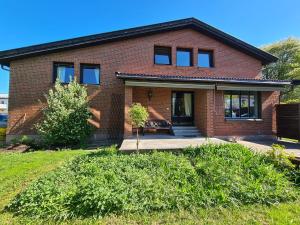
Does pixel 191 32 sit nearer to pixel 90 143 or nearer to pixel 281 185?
pixel 90 143

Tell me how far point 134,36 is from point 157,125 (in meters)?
6.21

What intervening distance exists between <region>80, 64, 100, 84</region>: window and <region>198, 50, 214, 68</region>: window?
7265 mm

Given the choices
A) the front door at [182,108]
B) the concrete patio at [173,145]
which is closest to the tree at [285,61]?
the front door at [182,108]

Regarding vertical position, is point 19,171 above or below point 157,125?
below

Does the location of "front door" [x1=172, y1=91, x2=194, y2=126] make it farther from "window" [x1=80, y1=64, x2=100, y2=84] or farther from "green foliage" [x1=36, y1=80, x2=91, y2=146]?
"green foliage" [x1=36, y1=80, x2=91, y2=146]

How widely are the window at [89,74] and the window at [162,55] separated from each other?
13.4 ft

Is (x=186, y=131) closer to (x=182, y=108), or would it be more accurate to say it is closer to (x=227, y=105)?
(x=182, y=108)

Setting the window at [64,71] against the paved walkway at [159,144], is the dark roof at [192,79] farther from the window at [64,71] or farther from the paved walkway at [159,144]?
the window at [64,71]

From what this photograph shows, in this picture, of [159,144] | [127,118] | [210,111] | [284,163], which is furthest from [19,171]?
[210,111]

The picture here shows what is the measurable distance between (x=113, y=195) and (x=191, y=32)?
43.8 feet

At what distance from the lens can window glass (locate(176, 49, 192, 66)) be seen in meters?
14.1

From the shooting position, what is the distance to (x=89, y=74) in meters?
12.7

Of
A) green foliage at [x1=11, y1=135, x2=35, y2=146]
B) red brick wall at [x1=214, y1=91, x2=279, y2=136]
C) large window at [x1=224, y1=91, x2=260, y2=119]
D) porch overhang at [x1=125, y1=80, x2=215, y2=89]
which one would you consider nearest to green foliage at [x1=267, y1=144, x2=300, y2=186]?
porch overhang at [x1=125, y1=80, x2=215, y2=89]

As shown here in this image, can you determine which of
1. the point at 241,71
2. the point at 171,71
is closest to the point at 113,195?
the point at 171,71
